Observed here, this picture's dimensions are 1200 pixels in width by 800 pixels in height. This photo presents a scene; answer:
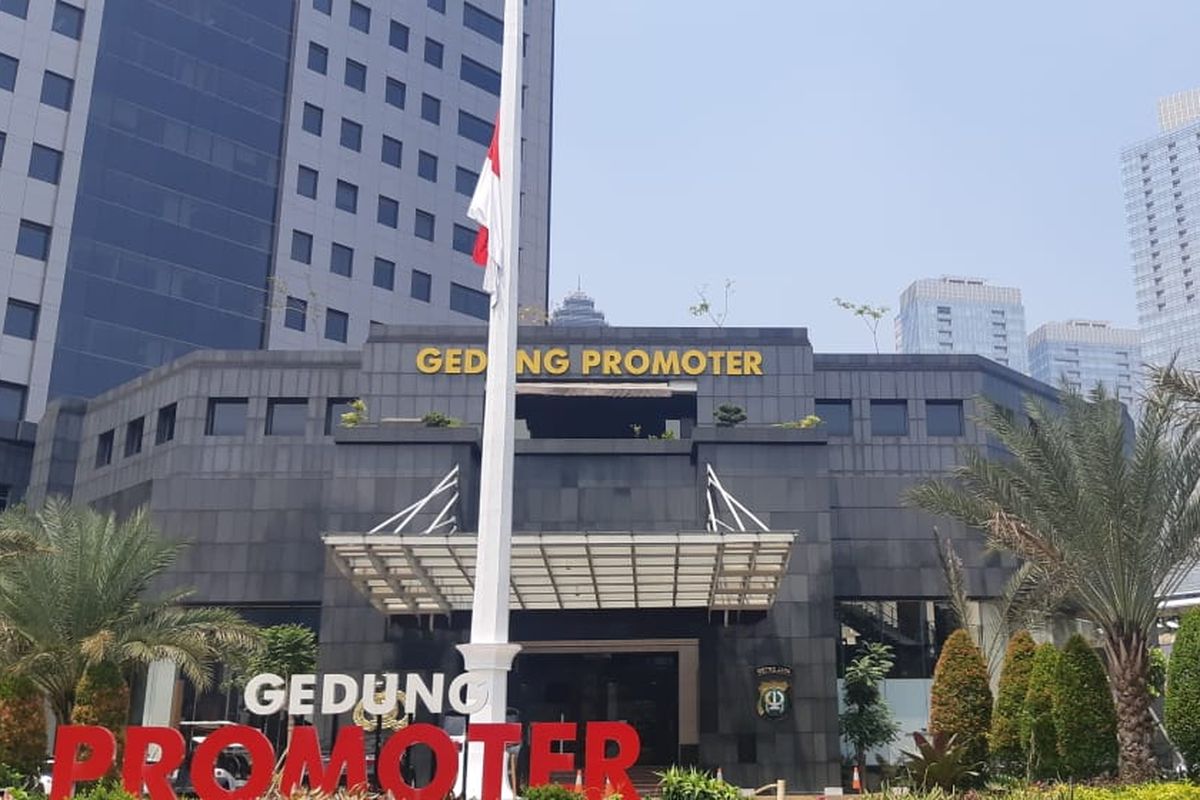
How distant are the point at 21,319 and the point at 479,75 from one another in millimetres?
34729

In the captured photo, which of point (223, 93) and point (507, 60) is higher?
point (223, 93)

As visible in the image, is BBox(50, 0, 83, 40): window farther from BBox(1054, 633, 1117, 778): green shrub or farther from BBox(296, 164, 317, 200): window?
BBox(1054, 633, 1117, 778): green shrub

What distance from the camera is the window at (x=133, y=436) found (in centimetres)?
4731

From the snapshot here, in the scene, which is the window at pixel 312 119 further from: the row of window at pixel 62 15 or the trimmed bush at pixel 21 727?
the trimmed bush at pixel 21 727

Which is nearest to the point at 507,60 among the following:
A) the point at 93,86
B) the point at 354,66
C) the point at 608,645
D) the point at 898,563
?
the point at 608,645

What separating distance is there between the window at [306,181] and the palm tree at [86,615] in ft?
125

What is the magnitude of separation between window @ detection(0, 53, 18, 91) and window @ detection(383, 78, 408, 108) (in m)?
21.5

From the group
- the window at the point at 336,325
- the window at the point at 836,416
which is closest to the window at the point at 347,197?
the window at the point at 336,325

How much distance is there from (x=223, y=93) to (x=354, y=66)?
961cm

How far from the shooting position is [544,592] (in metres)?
37.1

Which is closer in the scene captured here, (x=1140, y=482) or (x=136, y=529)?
(x=1140, y=482)

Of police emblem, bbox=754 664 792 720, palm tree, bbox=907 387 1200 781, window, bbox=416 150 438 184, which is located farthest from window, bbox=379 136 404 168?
palm tree, bbox=907 387 1200 781

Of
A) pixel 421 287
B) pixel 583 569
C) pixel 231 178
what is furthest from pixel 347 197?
pixel 583 569

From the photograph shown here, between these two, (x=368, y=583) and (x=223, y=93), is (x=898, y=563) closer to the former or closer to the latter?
(x=368, y=583)
